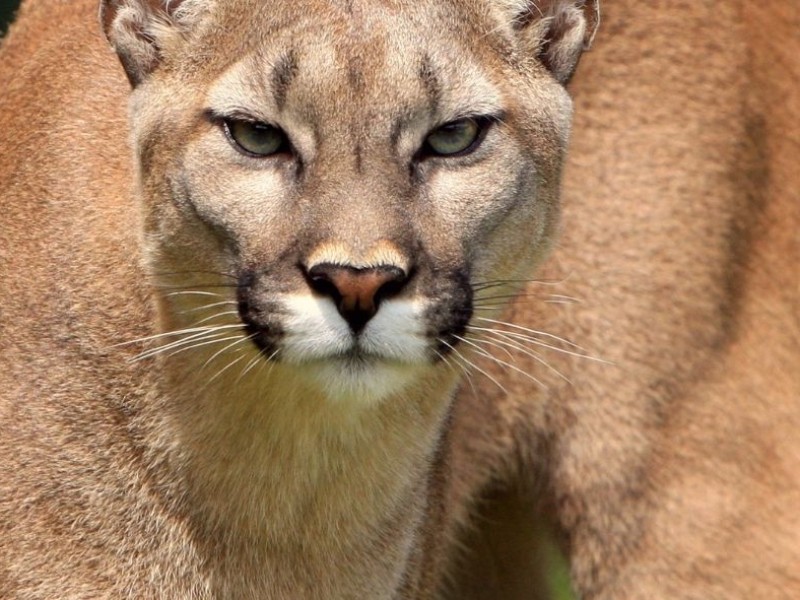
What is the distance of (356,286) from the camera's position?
314cm

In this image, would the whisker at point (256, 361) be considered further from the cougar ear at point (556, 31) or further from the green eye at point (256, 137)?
the cougar ear at point (556, 31)

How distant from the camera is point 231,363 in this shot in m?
3.61

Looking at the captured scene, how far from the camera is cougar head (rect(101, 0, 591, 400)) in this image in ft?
10.7

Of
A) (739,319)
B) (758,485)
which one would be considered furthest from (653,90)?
(758,485)

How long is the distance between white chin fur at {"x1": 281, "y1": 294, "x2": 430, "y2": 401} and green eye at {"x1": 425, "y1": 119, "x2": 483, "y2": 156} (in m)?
0.36

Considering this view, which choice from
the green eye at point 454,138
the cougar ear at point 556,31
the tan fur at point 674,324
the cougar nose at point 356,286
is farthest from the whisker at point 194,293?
the tan fur at point 674,324

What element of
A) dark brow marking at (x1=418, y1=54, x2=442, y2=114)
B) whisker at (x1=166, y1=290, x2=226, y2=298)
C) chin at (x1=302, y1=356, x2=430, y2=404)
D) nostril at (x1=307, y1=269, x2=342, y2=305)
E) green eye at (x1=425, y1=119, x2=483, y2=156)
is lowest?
chin at (x1=302, y1=356, x2=430, y2=404)

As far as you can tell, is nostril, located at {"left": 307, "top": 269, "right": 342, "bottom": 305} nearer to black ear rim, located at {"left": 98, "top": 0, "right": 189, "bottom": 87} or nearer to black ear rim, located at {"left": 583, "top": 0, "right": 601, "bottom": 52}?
black ear rim, located at {"left": 98, "top": 0, "right": 189, "bottom": 87}

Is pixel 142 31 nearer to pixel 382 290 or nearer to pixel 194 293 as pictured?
pixel 194 293

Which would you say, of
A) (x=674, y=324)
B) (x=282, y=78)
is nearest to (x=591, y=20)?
(x=282, y=78)

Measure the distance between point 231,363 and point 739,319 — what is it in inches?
74.7

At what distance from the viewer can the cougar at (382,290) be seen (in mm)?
3393

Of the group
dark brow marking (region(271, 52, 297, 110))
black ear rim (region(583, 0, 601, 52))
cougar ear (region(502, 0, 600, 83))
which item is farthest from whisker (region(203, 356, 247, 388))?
black ear rim (region(583, 0, 601, 52))

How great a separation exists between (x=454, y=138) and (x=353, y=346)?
49 cm
